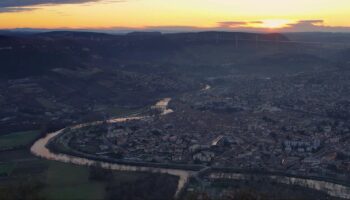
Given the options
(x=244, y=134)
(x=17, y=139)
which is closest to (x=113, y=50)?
(x=17, y=139)

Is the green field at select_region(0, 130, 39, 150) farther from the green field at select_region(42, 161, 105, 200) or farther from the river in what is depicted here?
the green field at select_region(42, 161, 105, 200)

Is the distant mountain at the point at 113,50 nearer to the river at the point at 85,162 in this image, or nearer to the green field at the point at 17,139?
the green field at the point at 17,139

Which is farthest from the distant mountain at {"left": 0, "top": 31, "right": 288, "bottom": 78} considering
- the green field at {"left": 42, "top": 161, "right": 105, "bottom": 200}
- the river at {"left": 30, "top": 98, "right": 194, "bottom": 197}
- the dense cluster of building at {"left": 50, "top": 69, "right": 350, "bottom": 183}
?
the green field at {"left": 42, "top": 161, "right": 105, "bottom": 200}

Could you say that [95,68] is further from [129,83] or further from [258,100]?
[258,100]

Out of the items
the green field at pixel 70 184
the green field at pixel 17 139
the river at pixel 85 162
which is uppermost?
the green field at pixel 70 184

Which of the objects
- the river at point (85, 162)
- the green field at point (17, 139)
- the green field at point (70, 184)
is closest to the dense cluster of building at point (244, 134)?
the river at point (85, 162)

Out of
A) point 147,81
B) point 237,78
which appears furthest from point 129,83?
point 237,78

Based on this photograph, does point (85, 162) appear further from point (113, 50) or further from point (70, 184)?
point (113, 50)

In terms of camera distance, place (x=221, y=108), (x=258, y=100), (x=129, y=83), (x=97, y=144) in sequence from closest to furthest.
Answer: (x=97, y=144) < (x=221, y=108) < (x=258, y=100) < (x=129, y=83)
